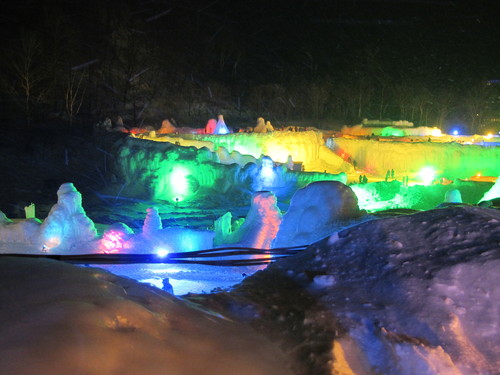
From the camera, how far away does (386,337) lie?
108 inches

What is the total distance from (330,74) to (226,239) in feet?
171

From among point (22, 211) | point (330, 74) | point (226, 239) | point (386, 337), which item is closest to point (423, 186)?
point (226, 239)

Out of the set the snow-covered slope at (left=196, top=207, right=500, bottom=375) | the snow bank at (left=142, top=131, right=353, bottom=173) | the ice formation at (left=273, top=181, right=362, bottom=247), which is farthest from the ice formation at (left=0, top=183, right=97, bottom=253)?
the snow bank at (left=142, top=131, right=353, bottom=173)

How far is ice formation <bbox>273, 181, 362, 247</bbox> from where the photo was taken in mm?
6836

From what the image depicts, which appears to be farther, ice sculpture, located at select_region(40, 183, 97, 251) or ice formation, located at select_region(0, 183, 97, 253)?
ice sculpture, located at select_region(40, 183, 97, 251)

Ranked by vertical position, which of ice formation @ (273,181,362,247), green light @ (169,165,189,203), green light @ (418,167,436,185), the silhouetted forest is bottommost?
green light @ (169,165,189,203)

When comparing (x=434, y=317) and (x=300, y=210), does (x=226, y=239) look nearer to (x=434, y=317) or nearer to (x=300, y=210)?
(x=300, y=210)

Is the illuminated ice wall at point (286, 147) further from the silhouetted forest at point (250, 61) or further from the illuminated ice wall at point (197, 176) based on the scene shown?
the silhouetted forest at point (250, 61)

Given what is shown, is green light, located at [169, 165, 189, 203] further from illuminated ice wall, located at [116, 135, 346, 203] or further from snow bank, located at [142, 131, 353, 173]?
snow bank, located at [142, 131, 353, 173]

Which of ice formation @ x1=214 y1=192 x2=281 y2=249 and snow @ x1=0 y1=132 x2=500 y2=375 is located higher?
snow @ x1=0 y1=132 x2=500 y2=375

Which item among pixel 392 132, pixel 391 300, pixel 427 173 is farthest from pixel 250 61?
pixel 391 300

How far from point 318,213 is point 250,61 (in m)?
54.2

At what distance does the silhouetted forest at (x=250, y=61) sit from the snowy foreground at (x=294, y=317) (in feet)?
85.4

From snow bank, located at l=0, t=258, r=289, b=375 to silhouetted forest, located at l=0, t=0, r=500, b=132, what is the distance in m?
26.0
